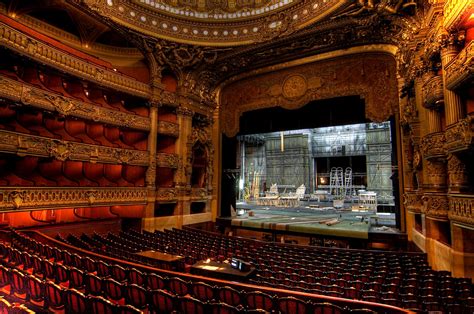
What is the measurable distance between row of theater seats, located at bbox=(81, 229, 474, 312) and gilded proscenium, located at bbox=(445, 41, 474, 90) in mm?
3576

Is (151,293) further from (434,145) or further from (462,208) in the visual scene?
(434,145)

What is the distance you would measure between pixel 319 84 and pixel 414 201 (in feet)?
20.9

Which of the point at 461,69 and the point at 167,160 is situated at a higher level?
the point at 461,69

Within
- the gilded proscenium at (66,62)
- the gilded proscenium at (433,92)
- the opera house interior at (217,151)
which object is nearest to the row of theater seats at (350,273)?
the opera house interior at (217,151)

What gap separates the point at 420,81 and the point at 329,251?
17.7 ft

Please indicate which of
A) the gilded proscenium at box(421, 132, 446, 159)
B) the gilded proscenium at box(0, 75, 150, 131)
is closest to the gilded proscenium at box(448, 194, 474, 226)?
the gilded proscenium at box(421, 132, 446, 159)

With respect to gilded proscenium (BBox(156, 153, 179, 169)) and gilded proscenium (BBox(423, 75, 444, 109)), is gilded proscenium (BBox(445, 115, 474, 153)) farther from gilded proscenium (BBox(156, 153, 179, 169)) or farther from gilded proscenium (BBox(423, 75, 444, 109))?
gilded proscenium (BBox(156, 153, 179, 169))

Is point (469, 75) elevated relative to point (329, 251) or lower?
elevated

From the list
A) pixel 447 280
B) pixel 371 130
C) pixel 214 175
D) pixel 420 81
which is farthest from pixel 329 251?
pixel 371 130

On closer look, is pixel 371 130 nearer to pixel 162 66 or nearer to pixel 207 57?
pixel 207 57

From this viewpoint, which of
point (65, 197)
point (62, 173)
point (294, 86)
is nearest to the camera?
point (65, 197)

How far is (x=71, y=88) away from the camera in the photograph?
10633mm

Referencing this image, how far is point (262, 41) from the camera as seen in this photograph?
11.7 m

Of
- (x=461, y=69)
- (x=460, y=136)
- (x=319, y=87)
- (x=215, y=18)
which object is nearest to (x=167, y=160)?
(x=215, y=18)
